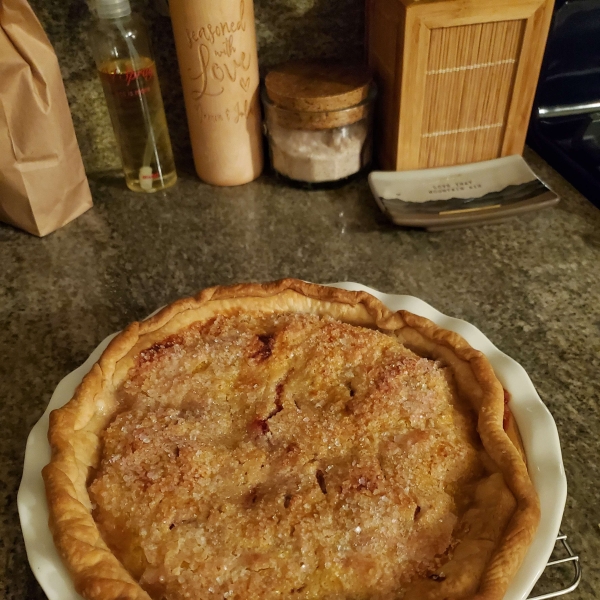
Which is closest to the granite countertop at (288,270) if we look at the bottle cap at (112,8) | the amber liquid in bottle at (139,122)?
the amber liquid in bottle at (139,122)

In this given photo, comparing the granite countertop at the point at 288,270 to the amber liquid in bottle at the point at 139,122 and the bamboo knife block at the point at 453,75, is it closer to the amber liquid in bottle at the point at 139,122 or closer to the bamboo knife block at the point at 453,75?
the amber liquid in bottle at the point at 139,122

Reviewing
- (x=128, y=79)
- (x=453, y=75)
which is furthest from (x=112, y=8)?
(x=453, y=75)

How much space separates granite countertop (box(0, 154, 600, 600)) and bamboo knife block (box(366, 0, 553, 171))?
0.62 feet

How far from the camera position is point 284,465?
82 centimetres

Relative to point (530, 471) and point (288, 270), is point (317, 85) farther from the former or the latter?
point (530, 471)

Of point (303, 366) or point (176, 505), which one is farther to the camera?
point (303, 366)

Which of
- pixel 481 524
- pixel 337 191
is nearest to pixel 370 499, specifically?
pixel 481 524

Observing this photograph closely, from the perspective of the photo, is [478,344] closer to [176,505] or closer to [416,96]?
[176,505]

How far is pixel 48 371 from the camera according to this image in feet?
3.58

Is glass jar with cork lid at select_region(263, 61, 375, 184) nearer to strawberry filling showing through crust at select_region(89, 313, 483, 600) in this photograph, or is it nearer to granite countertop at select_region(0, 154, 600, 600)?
granite countertop at select_region(0, 154, 600, 600)

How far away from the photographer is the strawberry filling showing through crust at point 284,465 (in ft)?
2.37

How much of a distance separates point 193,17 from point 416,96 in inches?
20.9

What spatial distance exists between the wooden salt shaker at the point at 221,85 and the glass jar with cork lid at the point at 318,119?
54mm

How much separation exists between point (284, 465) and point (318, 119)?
84 cm
